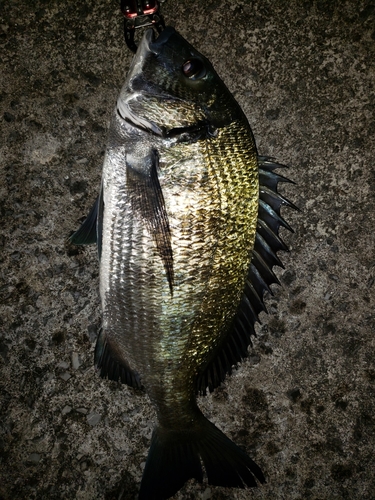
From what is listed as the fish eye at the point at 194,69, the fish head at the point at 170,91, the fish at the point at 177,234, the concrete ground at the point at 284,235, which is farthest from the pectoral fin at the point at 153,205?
the concrete ground at the point at 284,235

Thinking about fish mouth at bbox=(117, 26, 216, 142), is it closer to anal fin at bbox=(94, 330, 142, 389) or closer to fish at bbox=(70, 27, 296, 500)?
fish at bbox=(70, 27, 296, 500)

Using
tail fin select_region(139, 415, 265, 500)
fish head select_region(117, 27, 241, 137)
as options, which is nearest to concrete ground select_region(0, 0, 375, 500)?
tail fin select_region(139, 415, 265, 500)

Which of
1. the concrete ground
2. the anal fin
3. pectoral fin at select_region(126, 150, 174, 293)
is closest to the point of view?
pectoral fin at select_region(126, 150, 174, 293)

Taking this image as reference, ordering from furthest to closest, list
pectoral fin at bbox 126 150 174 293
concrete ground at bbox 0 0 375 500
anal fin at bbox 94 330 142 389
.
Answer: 1. concrete ground at bbox 0 0 375 500
2. anal fin at bbox 94 330 142 389
3. pectoral fin at bbox 126 150 174 293

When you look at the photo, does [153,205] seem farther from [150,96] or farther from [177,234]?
[150,96]

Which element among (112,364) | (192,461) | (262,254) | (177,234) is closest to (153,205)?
(177,234)

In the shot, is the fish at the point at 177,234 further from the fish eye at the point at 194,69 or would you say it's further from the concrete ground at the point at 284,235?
the concrete ground at the point at 284,235

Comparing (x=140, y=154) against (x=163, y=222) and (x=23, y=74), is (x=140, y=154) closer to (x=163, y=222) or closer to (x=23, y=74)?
(x=163, y=222)
